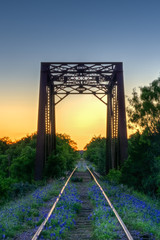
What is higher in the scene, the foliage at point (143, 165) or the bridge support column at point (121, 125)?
the bridge support column at point (121, 125)

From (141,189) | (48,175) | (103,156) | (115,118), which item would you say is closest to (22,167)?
(103,156)

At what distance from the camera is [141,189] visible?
14461 millimetres

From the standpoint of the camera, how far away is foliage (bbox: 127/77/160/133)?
62.4ft

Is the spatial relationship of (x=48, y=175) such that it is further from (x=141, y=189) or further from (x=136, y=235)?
(x=136, y=235)

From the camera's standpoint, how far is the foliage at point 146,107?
19.0m

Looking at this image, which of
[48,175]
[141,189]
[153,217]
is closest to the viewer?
[153,217]

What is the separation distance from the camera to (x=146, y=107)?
Result: 1936cm

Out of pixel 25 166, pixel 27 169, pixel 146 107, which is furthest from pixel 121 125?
pixel 27 169

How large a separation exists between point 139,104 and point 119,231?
52.4 feet

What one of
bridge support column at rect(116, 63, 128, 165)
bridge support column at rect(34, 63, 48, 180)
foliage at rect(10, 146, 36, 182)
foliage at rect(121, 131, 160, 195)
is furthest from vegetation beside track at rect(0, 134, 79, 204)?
foliage at rect(121, 131, 160, 195)

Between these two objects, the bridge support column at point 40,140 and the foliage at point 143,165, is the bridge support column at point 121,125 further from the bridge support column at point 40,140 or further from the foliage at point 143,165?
the bridge support column at point 40,140

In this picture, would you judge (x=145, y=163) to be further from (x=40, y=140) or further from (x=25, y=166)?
(x=25, y=166)

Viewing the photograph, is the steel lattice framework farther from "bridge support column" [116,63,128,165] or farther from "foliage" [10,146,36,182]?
"foliage" [10,146,36,182]

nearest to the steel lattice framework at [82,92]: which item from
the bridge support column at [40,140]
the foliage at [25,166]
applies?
the bridge support column at [40,140]
